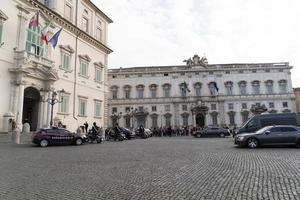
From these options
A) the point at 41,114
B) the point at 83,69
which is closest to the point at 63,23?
the point at 83,69

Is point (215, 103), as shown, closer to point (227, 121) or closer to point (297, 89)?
point (227, 121)

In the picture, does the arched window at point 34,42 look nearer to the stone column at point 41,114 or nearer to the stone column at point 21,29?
the stone column at point 21,29

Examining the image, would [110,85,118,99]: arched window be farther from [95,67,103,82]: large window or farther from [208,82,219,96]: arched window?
[95,67,103,82]: large window

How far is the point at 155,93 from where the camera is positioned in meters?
59.8

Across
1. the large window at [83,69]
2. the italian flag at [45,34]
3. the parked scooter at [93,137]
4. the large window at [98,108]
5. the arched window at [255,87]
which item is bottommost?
the parked scooter at [93,137]

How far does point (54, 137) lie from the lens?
60.0 feet

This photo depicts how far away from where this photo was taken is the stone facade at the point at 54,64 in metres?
20.7

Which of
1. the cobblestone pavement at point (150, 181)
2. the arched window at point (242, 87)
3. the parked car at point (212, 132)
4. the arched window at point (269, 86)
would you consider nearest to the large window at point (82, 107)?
the parked car at point (212, 132)

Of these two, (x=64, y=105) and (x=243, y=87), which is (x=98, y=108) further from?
(x=243, y=87)

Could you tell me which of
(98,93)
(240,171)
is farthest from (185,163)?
(98,93)

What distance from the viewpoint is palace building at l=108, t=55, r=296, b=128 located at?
56719 mm

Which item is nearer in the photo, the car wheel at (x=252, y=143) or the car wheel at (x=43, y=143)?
the car wheel at (x=252, y=143)

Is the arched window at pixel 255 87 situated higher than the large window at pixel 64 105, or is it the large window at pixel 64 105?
the arched window at pixel 255 87

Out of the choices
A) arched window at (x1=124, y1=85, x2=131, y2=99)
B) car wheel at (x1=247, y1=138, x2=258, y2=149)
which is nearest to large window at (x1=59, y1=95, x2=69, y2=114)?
car wheel at (x1=247, y1=138, x2=258, y2=149)
